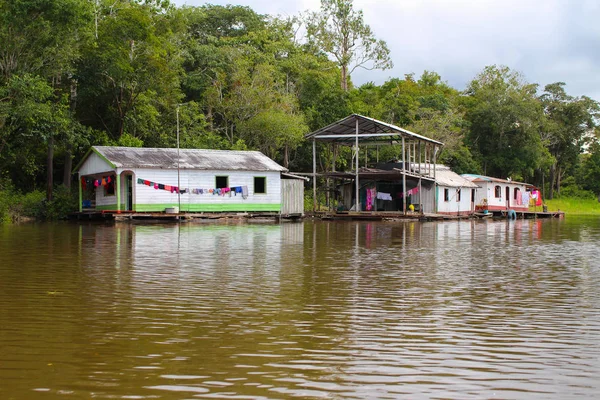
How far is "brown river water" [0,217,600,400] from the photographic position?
5.43 metres

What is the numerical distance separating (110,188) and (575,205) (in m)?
44.3

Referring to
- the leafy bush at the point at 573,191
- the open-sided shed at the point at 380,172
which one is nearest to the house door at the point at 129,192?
the open-sided shed at the point at 380,172

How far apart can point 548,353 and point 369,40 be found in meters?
52.5

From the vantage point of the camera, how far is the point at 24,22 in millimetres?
30531

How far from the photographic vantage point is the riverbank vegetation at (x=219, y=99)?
32.5 metres

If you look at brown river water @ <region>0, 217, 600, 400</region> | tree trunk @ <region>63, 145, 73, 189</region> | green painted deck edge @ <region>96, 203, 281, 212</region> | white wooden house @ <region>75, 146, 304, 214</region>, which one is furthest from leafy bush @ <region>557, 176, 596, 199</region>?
brown river water @ <region>0, 217, 600, 400</region>

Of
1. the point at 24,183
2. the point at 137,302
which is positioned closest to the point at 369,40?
the point at 24,183

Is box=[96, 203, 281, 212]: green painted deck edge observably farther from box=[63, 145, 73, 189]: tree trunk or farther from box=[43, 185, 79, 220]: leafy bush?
box=[63, 145, 73, 189]: tree trunk

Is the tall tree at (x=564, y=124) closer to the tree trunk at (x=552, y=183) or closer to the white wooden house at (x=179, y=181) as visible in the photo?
the tree trunk at (x=552, y=183)

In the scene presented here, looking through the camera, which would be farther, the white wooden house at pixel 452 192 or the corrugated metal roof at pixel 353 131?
the white wooden house at pixel 452 192

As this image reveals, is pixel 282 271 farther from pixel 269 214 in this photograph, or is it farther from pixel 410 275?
pixel 269 214

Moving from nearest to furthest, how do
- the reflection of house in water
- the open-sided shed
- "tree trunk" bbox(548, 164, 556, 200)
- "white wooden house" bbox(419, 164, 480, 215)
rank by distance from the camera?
the reflection of house in water < the open-sided shed < "white wooden house" bbox(419, 164, 480, 215) < "tree trunk" bbox(548, 164, 556, 200)

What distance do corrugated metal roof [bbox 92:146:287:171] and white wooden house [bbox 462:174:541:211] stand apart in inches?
695

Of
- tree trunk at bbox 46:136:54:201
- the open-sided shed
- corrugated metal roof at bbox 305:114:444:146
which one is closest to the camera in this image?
tree trunk at bbox 46:136:54:201
